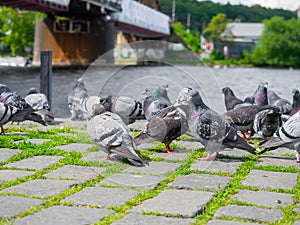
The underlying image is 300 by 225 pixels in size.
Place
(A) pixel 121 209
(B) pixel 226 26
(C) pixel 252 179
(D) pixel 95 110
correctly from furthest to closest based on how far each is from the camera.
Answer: (B) pixel 226 26
(D) pixel 95 110
(C) pixel 252 179
(A) pixel 121 209

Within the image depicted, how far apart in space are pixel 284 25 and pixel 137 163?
3373 inches

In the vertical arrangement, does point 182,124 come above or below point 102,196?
above

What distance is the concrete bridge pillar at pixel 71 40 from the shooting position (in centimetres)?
5300

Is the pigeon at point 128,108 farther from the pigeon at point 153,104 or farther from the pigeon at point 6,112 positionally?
the pigeon at point 6,112

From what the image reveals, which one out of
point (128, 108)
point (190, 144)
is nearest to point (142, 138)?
point (190, 144)

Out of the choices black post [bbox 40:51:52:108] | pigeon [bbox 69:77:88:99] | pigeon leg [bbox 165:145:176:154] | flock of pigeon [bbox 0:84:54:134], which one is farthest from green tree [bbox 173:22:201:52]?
pigeon leg [bbox 165:145:176:154]

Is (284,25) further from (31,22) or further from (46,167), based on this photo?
(46,167)

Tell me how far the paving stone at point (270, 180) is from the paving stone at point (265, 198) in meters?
0.25

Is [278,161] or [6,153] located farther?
[278,161]

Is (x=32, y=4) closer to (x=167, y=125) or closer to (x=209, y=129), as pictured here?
(x=167, y=125)

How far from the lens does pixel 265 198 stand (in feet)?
15.7

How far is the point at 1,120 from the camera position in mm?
7859

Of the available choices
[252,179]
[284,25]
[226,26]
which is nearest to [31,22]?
[284,25]

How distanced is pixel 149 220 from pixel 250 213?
799 millimetres
